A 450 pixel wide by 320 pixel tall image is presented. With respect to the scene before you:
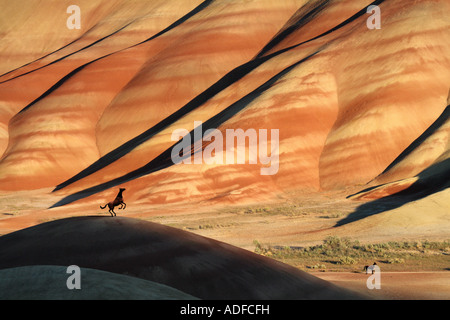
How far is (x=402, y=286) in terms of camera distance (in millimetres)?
17172

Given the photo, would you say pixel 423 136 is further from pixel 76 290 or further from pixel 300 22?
pixel 76 290

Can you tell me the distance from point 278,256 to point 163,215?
58.8 ft

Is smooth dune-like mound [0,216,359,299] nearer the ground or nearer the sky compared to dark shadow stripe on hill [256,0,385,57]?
nearer the ground

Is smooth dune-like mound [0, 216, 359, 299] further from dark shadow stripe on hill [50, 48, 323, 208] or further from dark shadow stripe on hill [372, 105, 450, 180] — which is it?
dark shadow stripe on hill [50, 48, 323, 208]

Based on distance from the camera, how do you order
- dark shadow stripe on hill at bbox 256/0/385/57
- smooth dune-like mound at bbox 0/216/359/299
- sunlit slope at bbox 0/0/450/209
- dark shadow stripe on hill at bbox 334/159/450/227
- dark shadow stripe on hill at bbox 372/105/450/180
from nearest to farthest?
smooth dune-like mound at bbox 0/216/359/299
dark shadow stripe on hill at bbox 334/159/450/227
dark shadow stripe on hill at bbox 372/105/450/180
sunlit slope at bbox 0/0/450/209
dark shadow stripe on hill at bbox 256/0/385/57

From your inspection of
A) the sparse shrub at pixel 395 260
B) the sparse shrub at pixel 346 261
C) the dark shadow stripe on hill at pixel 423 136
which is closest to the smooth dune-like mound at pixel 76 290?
the sparse shrub at pixel 346 261

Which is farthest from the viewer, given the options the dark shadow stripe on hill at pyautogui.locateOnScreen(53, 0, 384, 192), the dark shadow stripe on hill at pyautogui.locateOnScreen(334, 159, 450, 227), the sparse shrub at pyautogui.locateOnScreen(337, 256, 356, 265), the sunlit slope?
the dark shadow stripe on hill at pyautogui.locateOnScreen(53, 0, 384, 192)

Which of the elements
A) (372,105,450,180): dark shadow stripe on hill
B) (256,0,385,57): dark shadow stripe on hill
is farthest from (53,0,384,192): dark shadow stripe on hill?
(372,105,450,180): dark shadow stripe on hill

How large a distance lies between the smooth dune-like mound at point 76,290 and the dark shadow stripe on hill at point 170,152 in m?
42.6

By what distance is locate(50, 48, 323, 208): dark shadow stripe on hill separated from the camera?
55503 mm

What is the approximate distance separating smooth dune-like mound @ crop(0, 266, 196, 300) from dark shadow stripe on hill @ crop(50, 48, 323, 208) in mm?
42609

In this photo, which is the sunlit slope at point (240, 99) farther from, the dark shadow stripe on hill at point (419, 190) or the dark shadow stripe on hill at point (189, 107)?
the dark shadow stripe on hill at point (419, 190)
